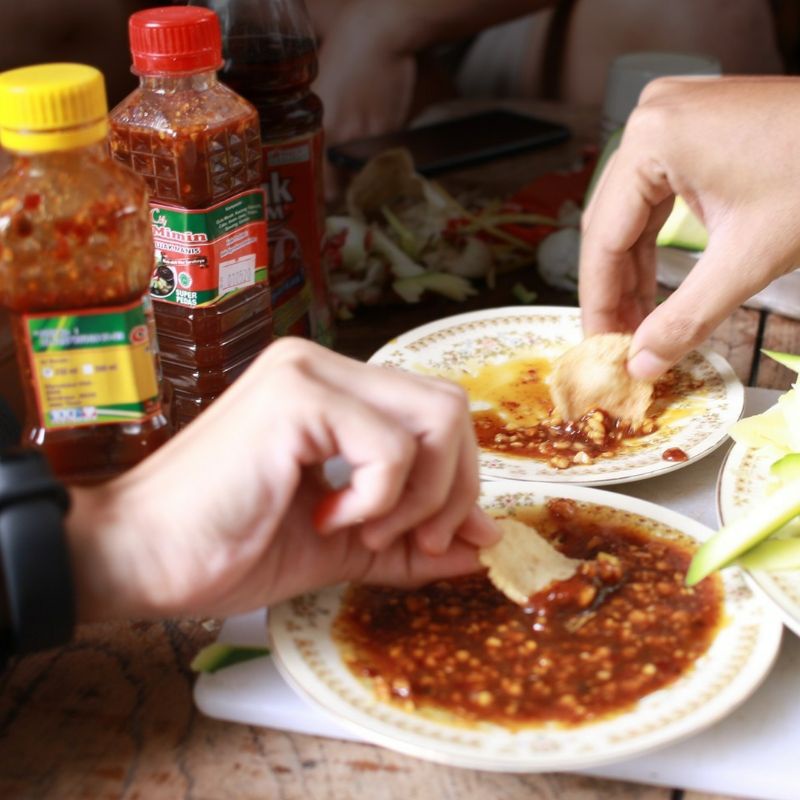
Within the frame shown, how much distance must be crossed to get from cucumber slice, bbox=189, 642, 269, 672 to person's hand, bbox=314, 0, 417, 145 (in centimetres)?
212

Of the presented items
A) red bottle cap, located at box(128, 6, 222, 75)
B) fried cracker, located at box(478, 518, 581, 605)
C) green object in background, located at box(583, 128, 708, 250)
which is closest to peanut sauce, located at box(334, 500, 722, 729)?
fried cracker, located at box(478, 518, 581, 605)

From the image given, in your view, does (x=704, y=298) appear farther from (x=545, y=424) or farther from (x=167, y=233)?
(x=167, y=233)

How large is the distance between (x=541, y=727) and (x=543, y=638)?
0.11m

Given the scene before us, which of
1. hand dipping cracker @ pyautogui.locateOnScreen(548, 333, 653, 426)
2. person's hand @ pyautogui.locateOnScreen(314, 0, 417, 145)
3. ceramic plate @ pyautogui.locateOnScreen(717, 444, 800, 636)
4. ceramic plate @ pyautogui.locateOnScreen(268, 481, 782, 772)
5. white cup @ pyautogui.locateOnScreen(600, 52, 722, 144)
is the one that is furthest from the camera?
person's hand @ pyautogui.locateOnScreen(314, 0, 417, 145)

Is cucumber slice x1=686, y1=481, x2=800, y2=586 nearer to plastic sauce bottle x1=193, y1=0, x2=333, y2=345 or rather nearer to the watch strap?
the watch strap

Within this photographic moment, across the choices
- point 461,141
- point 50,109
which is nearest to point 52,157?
point 50,109

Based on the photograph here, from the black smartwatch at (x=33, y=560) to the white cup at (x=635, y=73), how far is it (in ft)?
5.47

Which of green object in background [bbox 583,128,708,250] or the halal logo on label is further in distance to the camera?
green object in background [bbox 583,128,708,250]

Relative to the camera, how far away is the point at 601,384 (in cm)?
127

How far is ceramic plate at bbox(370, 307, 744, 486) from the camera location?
1.16 m

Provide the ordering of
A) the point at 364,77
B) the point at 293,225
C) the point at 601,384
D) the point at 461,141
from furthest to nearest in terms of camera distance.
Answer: the point at 364,77
the point at 461,141
the point at 293,225
the point at 601,384

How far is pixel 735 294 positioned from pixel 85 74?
2.45 ft


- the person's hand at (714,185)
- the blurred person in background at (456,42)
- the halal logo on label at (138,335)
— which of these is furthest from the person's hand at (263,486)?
the blurred person in background at (456,42)

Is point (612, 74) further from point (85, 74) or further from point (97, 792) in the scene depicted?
point (97, 792)
